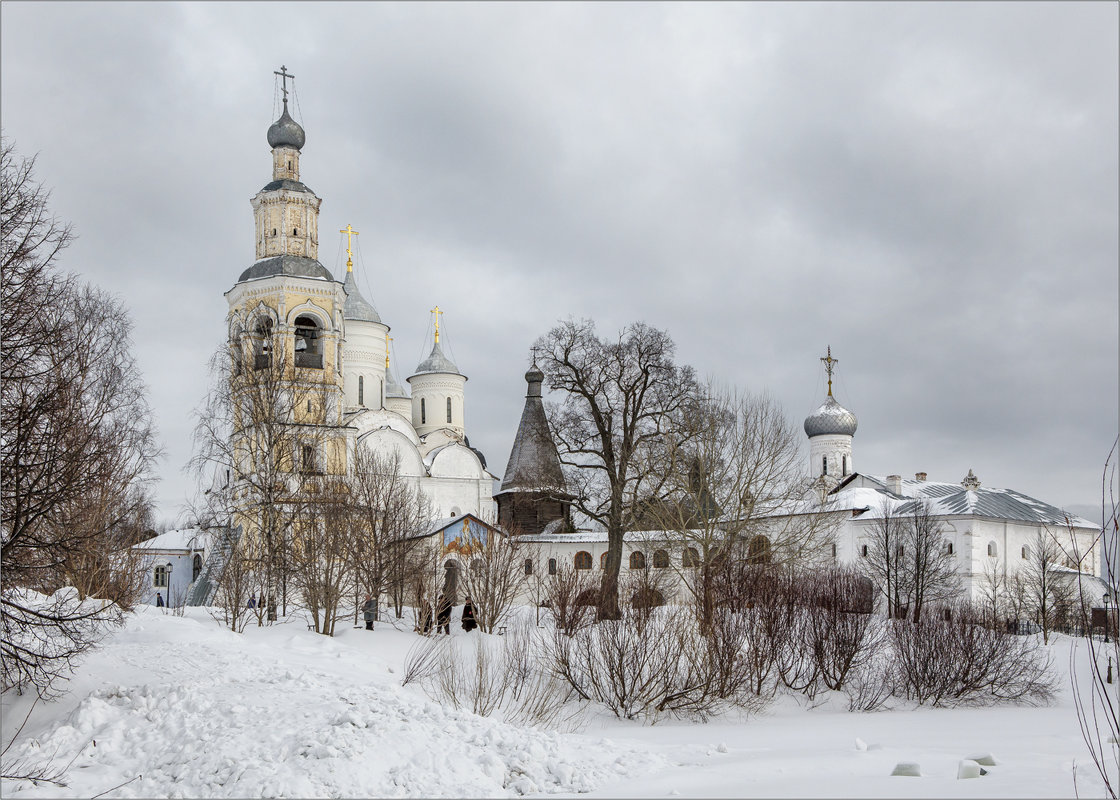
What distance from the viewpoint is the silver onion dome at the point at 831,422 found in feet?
170

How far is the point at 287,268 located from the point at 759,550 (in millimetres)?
19248

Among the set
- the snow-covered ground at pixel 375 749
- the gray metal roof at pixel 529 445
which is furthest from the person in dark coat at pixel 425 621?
the gray metal roof at pixel 529 445

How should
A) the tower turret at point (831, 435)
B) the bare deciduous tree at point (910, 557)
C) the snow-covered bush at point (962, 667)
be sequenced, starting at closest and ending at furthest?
the snow-covered bush at point (962, 667), the bare deciduous tree at point (910, 557), the tower turret at point (831, 435)

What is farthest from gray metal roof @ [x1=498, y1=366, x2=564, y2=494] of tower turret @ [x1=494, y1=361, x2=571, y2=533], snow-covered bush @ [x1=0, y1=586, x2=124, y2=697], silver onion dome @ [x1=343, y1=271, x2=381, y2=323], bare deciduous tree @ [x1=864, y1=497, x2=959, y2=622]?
snow-covered bush @ [x1=0, y1=586, x2=124, y2=697]

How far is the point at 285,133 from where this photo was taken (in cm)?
3622

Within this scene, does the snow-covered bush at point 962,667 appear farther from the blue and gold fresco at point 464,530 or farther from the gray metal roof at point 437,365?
the gray metal roof at point 437,365

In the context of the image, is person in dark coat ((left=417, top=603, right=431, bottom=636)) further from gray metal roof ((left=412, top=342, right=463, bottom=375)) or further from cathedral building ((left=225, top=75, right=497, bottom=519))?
gray metal roof ((left=412, top=342, right=463, bottom=375))

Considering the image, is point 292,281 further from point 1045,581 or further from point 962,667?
point 1045,581

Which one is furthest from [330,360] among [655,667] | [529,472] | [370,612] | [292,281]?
[655,667]

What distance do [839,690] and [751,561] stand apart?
3.61 m

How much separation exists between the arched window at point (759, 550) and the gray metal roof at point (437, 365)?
25197mm

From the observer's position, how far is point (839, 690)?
64.1ft

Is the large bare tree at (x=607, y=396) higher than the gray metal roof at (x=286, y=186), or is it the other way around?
the gray metal roof at (x=286, y=186)

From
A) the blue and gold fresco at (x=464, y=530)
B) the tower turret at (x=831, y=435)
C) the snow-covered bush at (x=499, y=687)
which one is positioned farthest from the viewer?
the tower turret at (x=831, y=435)
